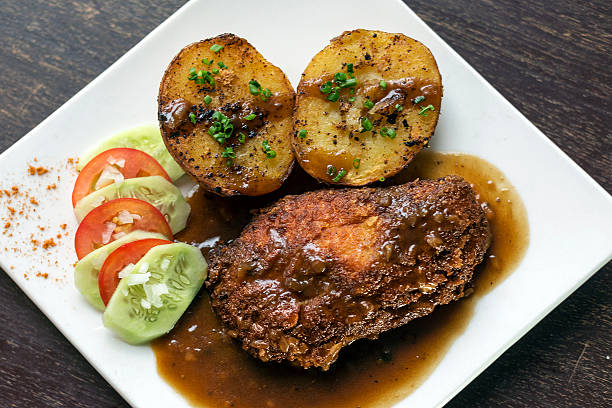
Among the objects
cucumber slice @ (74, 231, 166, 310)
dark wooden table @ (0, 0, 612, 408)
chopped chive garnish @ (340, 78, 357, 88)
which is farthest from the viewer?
dark wooden table @ (0, 0, 612, 408)

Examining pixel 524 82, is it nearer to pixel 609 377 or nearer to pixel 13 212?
pixel 609 377

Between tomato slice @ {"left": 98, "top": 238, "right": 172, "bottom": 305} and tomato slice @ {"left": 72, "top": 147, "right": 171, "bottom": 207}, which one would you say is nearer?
tomato slice @ {"left": 98, "top": 238, "right": 172, "bottom": 305}

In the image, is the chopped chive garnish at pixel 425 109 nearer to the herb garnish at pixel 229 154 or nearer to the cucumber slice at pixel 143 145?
the herb garnish at pixel 229 154

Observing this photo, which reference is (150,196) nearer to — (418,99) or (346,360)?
(346,360)

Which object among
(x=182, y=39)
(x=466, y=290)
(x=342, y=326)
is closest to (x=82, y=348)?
(x=342, y=326)

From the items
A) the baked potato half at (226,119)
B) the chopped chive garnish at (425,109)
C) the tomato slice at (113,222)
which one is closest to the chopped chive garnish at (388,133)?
the chopped chive garnish at (425,109)

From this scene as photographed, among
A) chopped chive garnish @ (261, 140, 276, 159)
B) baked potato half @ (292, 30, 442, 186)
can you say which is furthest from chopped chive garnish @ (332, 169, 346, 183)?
chopped chive garnish @ (261, 140, 276, 159)

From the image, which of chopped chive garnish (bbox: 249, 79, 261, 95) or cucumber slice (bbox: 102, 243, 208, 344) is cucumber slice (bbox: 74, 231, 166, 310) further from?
chopped chive garnish (bbox: 249, 79, 261, 95)

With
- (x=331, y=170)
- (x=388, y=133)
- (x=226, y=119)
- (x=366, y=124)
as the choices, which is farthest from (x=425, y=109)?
(x=226, y=119)

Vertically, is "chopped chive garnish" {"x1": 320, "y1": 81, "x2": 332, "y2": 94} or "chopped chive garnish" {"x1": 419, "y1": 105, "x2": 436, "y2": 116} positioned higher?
"chopped chive garnish" {"x1": 320, "y1": 81, "x2": 332, "y2": 94}
